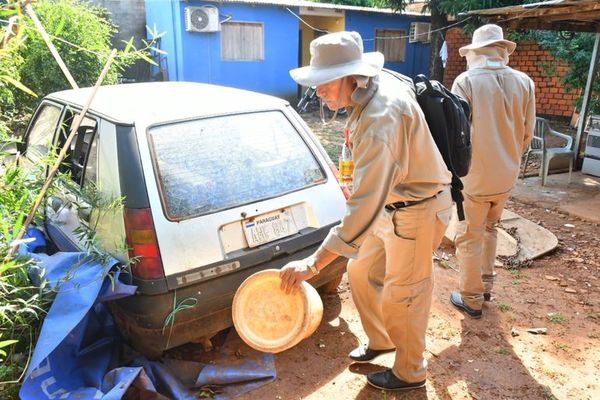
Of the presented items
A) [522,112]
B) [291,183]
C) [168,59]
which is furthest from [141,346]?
[168,59]

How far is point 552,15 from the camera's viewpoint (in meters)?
6.64

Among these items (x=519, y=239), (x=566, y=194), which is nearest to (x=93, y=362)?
(x=519, y=239)

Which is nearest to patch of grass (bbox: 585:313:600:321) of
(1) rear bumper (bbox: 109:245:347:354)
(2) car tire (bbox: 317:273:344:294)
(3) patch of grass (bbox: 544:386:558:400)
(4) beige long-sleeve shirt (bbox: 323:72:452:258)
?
(3) patch of grass (bbox: 544:386:558:400)

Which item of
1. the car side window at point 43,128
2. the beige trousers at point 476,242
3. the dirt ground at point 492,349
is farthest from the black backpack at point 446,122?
the car side window at point 43,128

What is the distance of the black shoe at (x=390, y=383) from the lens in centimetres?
266

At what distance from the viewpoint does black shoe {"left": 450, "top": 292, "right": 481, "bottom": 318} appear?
3.51m

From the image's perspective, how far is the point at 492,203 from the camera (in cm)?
340

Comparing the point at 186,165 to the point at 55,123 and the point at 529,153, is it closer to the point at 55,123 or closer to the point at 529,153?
the point at 55,123

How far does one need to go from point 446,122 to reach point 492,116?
3.15ft

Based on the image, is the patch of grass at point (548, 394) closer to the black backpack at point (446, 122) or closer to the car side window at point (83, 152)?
the black backpack at point (446, 122)

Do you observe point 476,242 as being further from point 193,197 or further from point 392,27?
Answer: point 392,27

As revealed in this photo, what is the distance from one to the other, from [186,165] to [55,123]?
1.47 meters

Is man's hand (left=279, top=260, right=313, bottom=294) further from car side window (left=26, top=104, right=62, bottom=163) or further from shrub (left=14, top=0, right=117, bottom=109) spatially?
shrub (left=14, top=0, right=117, bottom=109)

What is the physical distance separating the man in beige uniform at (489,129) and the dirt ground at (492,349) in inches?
16.4
